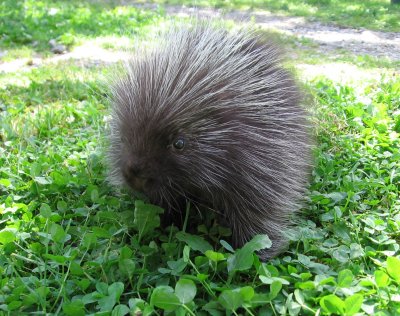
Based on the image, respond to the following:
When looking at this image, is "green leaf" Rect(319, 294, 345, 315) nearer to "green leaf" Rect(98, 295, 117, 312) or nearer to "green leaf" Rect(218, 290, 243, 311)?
"green leaf" Rect(218, 290, 243, 311)

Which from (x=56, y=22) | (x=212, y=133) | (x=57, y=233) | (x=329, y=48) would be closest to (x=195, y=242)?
(x=212, y=133)

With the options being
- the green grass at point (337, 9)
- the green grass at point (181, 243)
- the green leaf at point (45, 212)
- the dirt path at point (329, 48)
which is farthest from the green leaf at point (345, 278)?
the green grass at point (337, 9)

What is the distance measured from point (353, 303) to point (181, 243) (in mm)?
729

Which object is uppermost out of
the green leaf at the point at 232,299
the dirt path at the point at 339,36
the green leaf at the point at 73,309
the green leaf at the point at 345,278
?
the dirt path at the point at 339,36

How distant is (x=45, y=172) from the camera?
8.21ft

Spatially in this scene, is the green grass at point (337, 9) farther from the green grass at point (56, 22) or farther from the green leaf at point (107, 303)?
the green leaf at point (107, 303)

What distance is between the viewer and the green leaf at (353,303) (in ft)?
4.64

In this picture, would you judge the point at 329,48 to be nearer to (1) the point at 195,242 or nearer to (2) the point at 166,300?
A: (1) the point at 195,242

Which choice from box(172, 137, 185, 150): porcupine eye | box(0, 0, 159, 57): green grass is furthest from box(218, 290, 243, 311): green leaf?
box(0, 0, 159, 57): green grass

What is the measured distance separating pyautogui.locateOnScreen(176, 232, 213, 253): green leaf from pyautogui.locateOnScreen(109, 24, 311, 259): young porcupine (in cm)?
15

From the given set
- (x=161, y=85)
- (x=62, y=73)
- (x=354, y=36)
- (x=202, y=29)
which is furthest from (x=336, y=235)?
(x=354, y=36)

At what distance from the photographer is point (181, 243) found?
190cm

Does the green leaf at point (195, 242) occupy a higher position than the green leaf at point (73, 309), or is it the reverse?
the green leaf at point (195, 242)

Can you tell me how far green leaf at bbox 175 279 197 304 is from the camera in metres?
1.48
